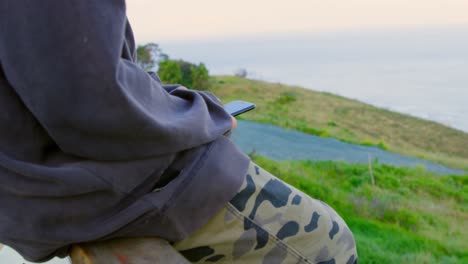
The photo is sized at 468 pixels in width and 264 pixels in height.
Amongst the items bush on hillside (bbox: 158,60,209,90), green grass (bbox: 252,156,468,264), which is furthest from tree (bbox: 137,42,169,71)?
green grass (bbox: 252,156,468,264)

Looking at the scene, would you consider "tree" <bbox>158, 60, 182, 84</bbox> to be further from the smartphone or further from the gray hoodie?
the gray hoodie

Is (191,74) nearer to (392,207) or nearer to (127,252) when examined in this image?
(392,207)

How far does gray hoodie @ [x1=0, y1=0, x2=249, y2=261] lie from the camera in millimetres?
872

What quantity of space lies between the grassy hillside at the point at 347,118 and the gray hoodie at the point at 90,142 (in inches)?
707

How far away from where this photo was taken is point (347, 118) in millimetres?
25562

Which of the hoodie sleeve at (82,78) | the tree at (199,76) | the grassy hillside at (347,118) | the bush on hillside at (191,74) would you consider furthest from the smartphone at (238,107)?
the tree at (199,76)

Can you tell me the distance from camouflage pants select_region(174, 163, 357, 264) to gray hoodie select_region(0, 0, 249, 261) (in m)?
0.05

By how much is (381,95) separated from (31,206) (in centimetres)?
4604

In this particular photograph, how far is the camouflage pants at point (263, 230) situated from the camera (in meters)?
1.14

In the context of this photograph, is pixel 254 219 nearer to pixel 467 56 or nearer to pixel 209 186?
pixel 209 186

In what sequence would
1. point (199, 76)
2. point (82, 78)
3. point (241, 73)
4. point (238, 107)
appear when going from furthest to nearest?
point (241, 73) < point (199, 76) < point (238, 107) < point (82, 78)

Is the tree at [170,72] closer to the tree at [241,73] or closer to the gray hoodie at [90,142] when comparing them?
the tree at [241,73]

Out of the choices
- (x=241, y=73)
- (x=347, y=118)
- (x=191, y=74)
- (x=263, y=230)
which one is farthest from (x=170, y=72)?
(x=263, y=230)

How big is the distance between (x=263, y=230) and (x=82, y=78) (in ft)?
1.86
